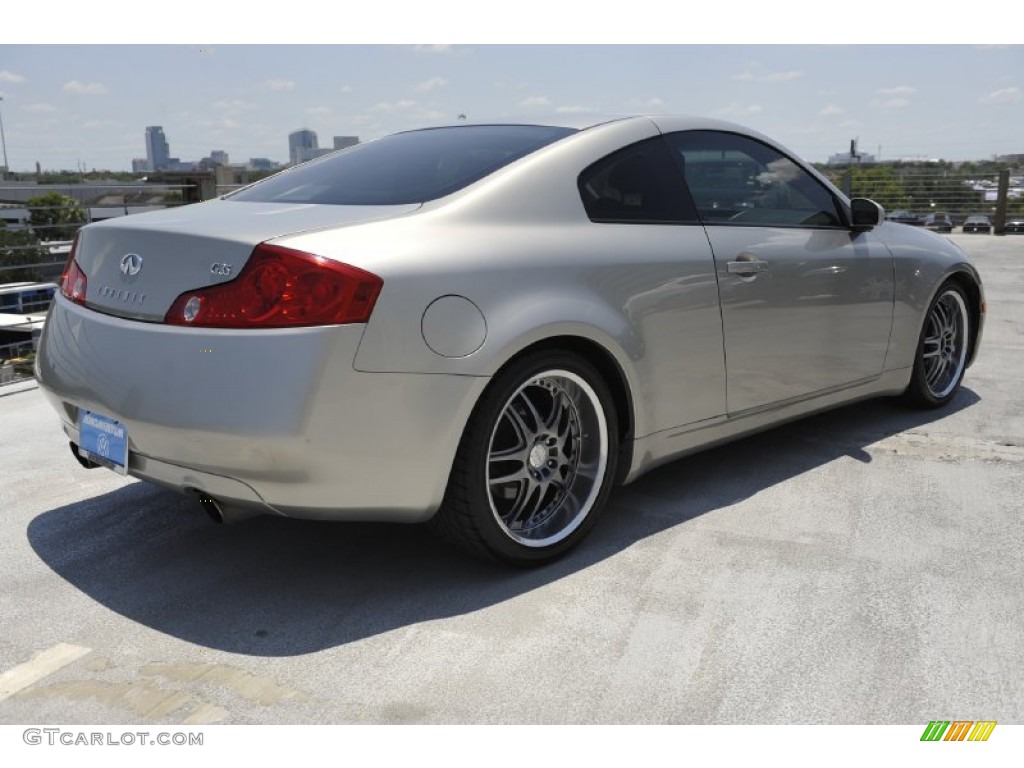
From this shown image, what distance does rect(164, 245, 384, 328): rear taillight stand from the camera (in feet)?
8.38

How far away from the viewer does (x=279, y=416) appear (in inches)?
99.6

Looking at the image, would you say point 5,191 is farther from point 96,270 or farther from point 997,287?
point 997,287

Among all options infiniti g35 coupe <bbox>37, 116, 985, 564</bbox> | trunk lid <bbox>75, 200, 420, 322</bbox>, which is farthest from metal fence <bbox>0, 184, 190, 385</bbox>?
infiniti g35 coupe <bbox>37, 116, 985, 564</bbox>

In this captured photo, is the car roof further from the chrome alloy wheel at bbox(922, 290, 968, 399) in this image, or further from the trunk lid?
the chrome alloy wheel at bbox(922, 290, 968, 399)

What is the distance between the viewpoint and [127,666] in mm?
2523

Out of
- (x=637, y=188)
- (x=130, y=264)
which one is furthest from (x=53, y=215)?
(x=637, y=188)

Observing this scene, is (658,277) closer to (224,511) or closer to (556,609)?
(556,609)

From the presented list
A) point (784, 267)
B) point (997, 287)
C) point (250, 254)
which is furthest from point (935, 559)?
point (997, 287)

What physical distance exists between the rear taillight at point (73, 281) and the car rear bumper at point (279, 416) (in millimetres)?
246

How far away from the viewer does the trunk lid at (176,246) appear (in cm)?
267

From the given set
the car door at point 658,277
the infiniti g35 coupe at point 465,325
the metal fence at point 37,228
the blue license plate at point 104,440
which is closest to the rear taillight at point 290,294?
the infiniti g35 coupe at point 465,325

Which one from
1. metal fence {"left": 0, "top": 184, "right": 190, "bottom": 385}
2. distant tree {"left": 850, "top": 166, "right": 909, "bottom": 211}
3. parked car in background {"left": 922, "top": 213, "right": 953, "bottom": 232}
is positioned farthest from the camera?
distant tree {"left": 850, "top": 166, "right": 909, "bottom": 211}

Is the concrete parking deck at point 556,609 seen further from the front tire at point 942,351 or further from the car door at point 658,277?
the front tire at point 942,351

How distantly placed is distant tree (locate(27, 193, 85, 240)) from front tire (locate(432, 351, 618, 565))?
4.90m
